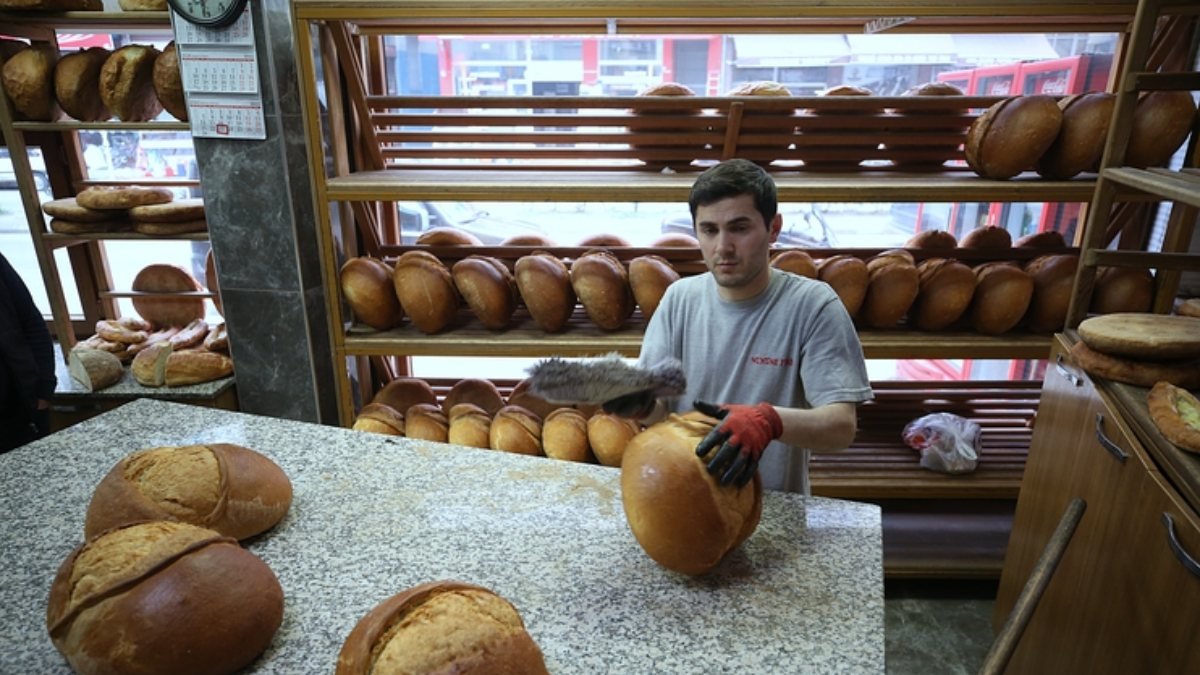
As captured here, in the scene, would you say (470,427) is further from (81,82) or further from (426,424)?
(81,82)

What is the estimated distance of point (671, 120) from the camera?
7.59 feet

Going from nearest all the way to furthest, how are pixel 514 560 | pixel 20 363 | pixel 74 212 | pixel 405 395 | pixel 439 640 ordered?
pixel 439 640, pixel 514 560, pixel 20 363, pixel 74 212, pixel 405 395

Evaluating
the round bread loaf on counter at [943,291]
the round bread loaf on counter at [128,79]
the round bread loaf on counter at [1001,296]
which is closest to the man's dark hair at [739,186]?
the round bread loaf on counter at [943,291]

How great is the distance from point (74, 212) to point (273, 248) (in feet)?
2.91

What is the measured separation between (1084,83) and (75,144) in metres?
4.38

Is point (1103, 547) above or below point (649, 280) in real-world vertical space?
below

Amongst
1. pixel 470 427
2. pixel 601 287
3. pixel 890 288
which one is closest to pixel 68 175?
pixel 470 427

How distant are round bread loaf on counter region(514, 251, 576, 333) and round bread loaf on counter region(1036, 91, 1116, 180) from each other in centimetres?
180

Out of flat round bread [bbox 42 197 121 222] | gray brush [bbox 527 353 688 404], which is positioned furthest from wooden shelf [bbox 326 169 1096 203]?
gray brush [bbox 527 353 688 404]

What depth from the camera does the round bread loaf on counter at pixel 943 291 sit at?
234cm

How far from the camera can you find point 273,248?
7.74 ft

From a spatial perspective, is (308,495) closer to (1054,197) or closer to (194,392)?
(194,392)

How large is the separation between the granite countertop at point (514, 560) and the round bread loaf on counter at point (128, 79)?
1.52 meters

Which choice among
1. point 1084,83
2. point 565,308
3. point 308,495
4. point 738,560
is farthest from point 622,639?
point 1084,83
